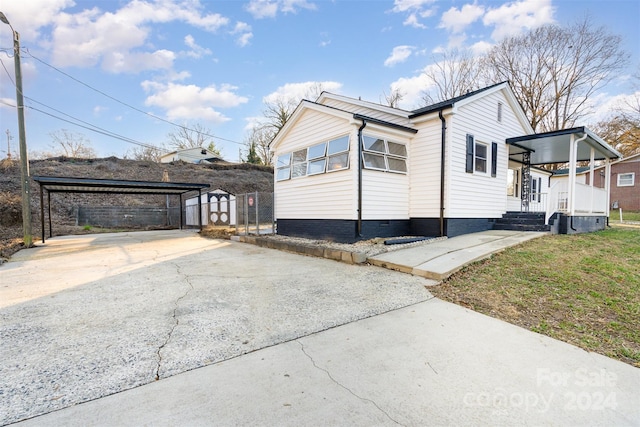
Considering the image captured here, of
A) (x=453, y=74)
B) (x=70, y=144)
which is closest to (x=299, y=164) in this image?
(x=453, y=74)

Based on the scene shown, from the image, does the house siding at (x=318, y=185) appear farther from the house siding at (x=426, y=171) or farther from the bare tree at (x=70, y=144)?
the bare tree at (x=70, y=144)

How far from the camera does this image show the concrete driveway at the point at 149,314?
2133 millimetres

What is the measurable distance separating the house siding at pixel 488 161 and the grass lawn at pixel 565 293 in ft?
8.39

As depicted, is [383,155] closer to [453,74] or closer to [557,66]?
[453,74]

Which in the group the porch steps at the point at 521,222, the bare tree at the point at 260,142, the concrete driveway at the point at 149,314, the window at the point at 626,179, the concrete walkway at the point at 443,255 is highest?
the bare tree at the point at 260,142

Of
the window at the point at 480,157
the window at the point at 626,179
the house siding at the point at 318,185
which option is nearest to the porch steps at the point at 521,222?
the window at the point at 480,157

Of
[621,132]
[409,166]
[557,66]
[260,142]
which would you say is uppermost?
[557,66]

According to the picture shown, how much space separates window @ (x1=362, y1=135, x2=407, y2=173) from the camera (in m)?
7.94

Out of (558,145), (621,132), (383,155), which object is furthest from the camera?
(621,132)

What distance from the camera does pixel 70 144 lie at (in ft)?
112

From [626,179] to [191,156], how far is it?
4601cm

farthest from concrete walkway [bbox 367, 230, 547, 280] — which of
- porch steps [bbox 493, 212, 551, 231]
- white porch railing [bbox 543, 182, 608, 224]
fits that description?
white porch railing [bbox 543, 182, 608, 224]

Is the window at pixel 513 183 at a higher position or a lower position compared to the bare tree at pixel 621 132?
lower

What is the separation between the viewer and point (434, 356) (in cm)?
242
